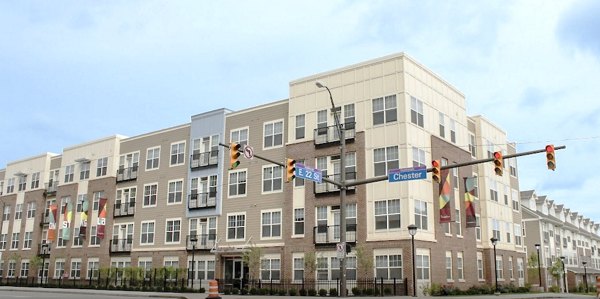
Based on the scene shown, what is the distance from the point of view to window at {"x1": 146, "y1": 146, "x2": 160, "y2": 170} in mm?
54494

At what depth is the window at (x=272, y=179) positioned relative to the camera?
4509cm

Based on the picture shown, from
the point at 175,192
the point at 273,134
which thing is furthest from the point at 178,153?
the point at 273,134

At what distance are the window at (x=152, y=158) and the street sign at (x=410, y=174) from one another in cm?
3194

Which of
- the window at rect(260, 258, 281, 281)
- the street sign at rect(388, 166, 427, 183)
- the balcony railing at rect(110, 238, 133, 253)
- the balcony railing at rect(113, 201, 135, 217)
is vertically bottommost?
the window at rect(260, 258, 281, 281)

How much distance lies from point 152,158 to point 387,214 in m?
25.6

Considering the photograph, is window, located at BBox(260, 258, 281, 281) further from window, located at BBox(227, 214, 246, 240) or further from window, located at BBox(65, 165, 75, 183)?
window, located at BBox(65, 165, 75, 183)

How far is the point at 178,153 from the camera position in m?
52.8

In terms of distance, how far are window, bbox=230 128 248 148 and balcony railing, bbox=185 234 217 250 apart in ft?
25.7

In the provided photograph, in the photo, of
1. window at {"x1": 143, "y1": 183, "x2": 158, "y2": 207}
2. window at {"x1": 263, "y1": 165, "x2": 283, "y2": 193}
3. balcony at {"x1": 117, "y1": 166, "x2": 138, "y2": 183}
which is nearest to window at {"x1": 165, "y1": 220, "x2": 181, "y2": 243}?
window at {"x1": 143, "y1": 183, "x2": 158, "y2": 207}

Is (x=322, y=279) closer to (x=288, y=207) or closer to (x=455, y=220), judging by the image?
(x=288, y=207)

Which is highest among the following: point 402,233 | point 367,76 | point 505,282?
point 367,76

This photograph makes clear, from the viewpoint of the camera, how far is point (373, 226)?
3891 centimetres

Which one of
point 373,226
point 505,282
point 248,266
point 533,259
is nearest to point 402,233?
point 373,226

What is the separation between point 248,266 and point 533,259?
3338cm
